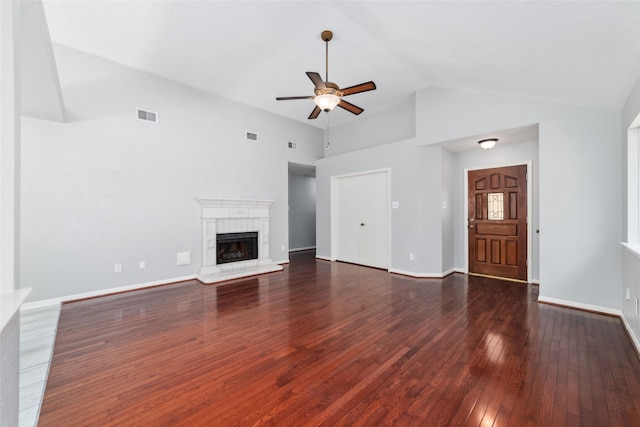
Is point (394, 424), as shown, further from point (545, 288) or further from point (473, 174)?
point (473, 174)

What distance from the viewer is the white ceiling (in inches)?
87.0

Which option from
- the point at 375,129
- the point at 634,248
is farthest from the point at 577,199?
the point at 375,129

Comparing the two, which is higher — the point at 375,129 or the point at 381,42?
the point at 381,42

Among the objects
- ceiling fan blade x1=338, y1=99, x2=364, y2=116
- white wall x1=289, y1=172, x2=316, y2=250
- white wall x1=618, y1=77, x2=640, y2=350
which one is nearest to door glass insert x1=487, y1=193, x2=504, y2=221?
white wall x1=618, y1=77, x2=640, y2=350

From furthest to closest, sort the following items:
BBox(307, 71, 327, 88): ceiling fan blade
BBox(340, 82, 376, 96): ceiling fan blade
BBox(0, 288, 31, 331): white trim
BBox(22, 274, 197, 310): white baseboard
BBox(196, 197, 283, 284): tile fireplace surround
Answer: BBox(196, 197, 283, 284): tile fireplace surround
BBox(22, 274, 197, 310): white baseboard
BBox(340, 82, 376, 96): ceiling fan blade
BBox(307, 71, 327, 88): ceiling fan blade
BBox(0, 288, 31, 331): white trim

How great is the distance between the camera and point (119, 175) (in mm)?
4109

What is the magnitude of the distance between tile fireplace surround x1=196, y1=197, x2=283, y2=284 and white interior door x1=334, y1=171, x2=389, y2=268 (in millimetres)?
1690

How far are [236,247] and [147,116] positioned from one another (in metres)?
2.79

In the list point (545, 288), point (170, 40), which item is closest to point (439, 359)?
point (545, 288)

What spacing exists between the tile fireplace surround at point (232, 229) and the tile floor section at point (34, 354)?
1.94 m

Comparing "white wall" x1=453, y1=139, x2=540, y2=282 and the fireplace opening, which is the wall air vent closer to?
the fireplace opening

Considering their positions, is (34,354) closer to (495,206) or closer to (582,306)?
(582,306)

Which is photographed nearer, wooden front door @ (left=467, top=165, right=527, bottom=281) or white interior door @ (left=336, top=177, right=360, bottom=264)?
wooden front door @ (left=467, top=165, right=527, bottom=281)

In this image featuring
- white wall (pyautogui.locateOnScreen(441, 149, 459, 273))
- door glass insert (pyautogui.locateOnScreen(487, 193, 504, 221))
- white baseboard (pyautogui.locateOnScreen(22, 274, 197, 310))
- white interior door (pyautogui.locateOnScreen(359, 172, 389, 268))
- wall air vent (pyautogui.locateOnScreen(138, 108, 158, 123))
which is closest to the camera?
white baseboard (pyautogui.locateOnScreen(22, 274, 197, 310))
